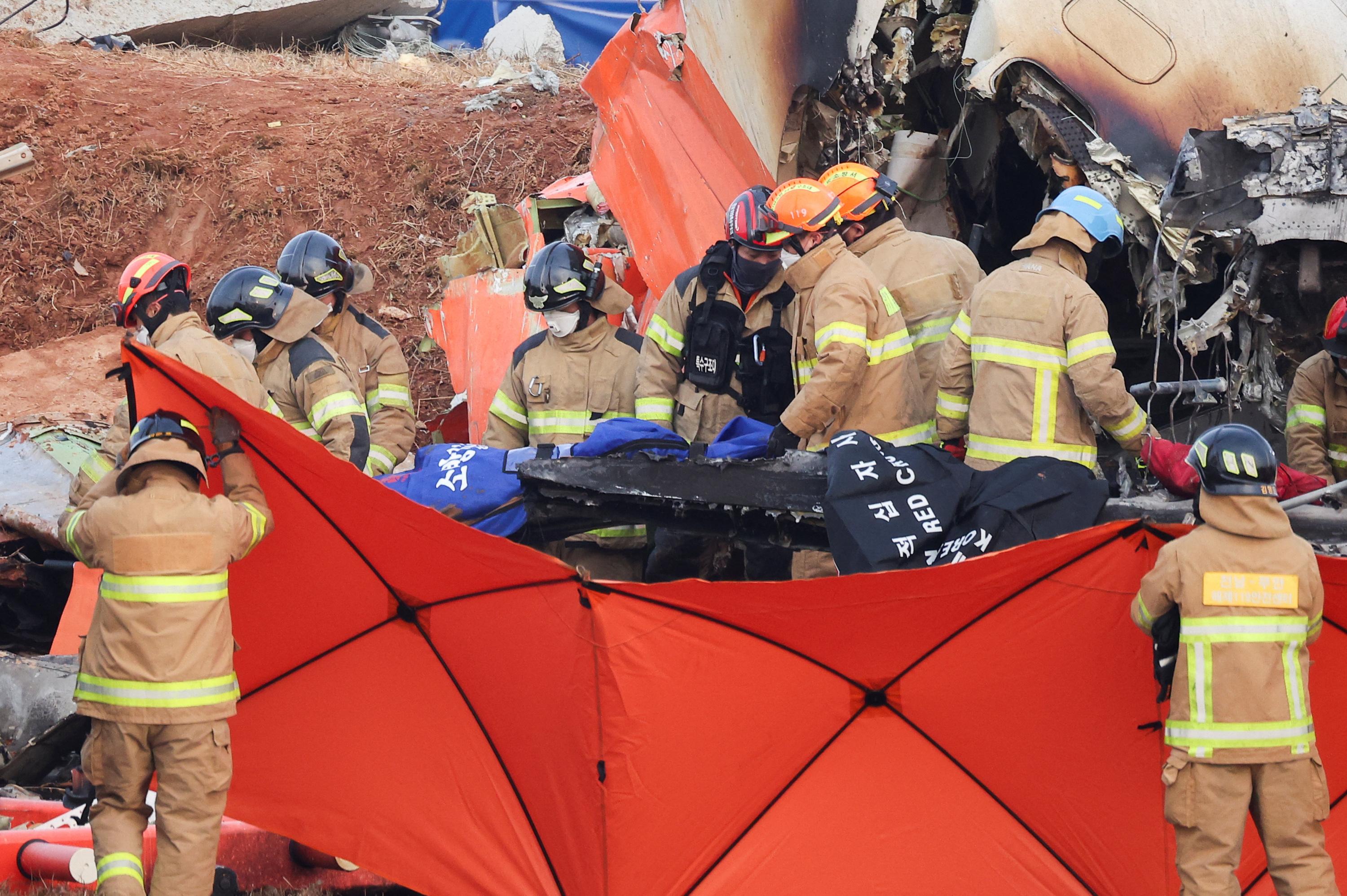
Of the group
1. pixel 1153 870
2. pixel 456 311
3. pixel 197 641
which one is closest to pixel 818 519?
pixel 1153 870

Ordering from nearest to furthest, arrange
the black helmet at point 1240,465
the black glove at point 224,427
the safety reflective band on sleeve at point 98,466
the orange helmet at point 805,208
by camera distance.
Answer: the black helmet at point 1240,465
the black glove at point 224,427
the safety reflective band on sleeve at point 98,466
the orange helmet at point 805,208

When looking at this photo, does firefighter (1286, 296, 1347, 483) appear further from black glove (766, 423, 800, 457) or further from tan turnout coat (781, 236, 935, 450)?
black glove (766, 423, 800, 457)

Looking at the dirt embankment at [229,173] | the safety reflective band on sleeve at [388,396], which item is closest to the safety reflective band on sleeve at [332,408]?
the safety reflective band on sleeve at [388,396]

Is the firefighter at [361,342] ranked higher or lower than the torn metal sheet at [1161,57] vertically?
lower

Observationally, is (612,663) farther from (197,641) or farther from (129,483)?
(129,483)

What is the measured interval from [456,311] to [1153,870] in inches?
245

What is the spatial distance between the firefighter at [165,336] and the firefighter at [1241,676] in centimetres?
311

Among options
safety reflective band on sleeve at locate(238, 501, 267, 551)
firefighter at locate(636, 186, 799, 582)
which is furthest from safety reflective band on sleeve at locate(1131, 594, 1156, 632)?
safety reflective band on sleeve at locate(238, 501, 267, 551)

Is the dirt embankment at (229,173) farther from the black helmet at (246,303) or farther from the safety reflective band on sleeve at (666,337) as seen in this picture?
Result: the safety reflective band on sleeve at (666,337)

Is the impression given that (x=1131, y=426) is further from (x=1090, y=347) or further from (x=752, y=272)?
(x=752, y=272)

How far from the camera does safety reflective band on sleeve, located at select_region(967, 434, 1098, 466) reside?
16.3 ft

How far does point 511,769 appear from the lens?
442cm

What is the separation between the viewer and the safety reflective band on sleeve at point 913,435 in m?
5.49

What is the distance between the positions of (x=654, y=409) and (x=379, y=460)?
1.56m
